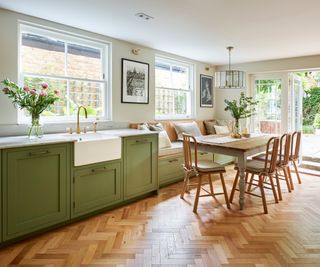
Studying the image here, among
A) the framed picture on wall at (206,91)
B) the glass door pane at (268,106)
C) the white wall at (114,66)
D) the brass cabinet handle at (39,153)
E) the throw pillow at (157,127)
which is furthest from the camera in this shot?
the framed picture on wall at (206,91)

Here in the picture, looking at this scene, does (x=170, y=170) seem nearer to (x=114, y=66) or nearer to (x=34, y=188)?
(x=114, y=66)

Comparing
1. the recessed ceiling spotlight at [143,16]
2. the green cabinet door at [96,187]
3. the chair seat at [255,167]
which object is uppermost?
the recessed ceiling spotlight at [143,16]

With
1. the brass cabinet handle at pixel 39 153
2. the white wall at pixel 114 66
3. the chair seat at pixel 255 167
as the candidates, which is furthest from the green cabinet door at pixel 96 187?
the chair seat at pixel 255 167

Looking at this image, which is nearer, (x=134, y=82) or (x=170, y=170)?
(x=170, y=170)

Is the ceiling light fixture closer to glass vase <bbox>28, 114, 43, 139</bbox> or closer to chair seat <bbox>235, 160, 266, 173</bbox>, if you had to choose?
chair seat <bbox>235, 160, 266, 173</bbox>

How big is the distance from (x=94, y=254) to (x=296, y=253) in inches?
63.8

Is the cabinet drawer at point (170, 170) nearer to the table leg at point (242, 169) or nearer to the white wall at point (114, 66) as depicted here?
the white wall at point (114, 66)

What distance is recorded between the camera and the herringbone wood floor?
80.8 inches

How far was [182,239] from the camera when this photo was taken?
238cm

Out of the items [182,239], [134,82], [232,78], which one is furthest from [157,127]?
[182,239]

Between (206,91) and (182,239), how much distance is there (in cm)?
426

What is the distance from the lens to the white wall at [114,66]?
114 inches

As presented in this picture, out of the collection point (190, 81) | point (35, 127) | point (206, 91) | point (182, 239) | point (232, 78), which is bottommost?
point (182, 239)

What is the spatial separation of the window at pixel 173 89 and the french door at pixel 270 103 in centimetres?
149
